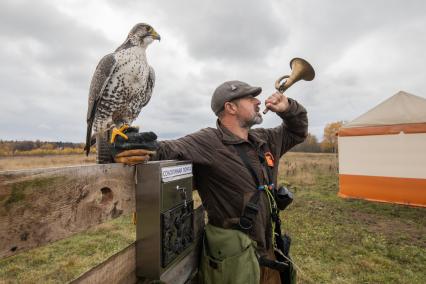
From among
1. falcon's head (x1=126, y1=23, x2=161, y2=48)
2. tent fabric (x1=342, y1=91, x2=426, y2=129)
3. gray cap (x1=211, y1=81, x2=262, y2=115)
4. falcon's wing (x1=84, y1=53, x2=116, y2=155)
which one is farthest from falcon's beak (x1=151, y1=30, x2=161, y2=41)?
tent fabric (x1=342, y1=91, x2=426, y2=129)

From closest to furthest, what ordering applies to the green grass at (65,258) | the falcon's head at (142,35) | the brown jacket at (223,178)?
the brown jacket at (223,178) → the falcon's head at (142,35) → the green grass at (65,258)

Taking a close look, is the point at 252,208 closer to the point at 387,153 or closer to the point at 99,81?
the point at 99,81

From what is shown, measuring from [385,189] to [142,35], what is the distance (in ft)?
30.6

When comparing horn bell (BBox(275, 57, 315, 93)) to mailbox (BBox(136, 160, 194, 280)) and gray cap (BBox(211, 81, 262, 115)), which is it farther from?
mailbox (BBox(136, 160, 194, 280))

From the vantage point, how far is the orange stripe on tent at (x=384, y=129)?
8.36 m

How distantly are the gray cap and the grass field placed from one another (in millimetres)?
2051

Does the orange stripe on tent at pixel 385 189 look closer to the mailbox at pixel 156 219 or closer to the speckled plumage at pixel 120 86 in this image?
the speckled plumage at pixel 120 86

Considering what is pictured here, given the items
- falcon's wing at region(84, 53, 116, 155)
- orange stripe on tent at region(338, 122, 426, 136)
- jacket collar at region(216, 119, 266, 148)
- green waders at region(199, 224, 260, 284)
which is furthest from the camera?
orange stripe on tent at region(338, 122, 426, 136)

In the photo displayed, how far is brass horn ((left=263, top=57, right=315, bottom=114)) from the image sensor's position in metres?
2.73

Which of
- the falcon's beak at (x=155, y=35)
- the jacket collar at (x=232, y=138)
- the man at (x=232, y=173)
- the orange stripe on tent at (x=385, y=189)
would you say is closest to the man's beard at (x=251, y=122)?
the man at (x=232, y=173)

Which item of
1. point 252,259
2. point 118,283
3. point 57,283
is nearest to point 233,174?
point 252,259

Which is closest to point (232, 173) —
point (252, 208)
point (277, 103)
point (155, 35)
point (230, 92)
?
point (252, 208)

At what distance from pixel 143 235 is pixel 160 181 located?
0.32 m

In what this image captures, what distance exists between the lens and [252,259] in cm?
199
